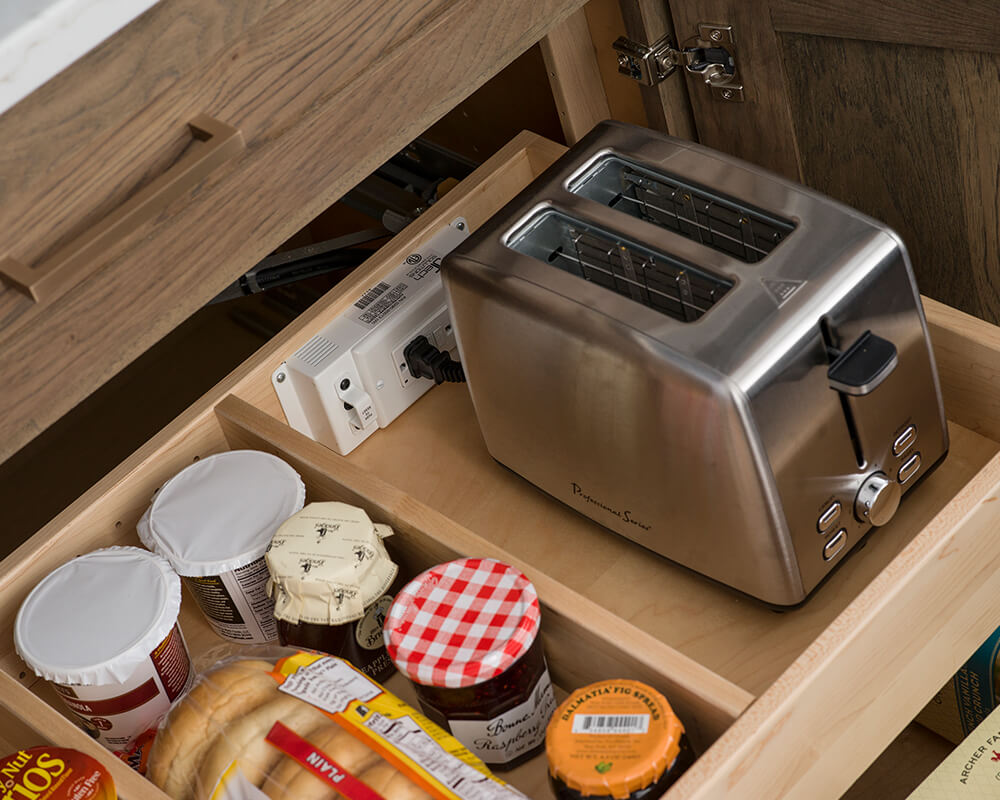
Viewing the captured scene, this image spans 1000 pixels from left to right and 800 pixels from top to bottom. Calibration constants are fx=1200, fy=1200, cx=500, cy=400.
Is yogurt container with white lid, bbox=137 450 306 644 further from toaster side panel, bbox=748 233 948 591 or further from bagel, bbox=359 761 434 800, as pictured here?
toaster side panel, bbox=748 233 948 591

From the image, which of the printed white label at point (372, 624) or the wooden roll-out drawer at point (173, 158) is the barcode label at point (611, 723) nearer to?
the printed white label at point (372, 624)

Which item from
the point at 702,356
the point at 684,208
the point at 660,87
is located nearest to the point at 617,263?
the point at 684,208

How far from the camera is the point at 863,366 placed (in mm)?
770

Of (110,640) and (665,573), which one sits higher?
(110,640)

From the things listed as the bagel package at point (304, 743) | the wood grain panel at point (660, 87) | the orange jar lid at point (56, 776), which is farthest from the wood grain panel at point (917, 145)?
the orange jar lid at point (56, 776)

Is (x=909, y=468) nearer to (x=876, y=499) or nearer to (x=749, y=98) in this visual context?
(x=876, y=499)

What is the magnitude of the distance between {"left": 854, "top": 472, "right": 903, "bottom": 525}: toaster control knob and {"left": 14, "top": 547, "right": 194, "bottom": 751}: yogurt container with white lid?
483mm

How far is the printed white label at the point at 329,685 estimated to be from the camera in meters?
0.72

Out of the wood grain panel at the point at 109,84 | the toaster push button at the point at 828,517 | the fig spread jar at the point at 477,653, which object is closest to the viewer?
the wood grain panel at the point at 109,84

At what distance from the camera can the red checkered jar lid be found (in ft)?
2.34

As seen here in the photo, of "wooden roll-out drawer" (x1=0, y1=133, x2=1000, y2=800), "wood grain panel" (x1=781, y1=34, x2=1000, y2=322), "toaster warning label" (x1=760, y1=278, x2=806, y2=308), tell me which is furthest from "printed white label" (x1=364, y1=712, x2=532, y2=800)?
"wood grain panel" (x1=781, y1=34, x2=1000, y2=322)

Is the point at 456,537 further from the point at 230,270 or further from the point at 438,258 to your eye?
the point at 438,258

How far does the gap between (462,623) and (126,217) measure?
31 centimetres

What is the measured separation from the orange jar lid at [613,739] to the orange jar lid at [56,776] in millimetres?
258
